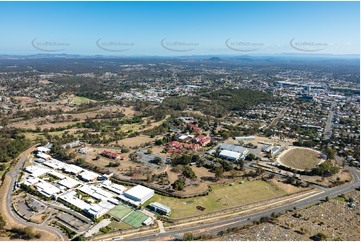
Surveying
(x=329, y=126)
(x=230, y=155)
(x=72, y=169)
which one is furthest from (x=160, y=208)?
(x=329, y=126)

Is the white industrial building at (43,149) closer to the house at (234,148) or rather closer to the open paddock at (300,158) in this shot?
the house at (234,148)

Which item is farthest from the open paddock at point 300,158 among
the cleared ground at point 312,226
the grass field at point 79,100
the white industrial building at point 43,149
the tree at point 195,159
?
the grass field at point 79,100

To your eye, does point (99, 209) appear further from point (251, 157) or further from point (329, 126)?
point (329, 126)

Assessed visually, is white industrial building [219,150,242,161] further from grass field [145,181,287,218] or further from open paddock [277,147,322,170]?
grass field [145,181,287,218]

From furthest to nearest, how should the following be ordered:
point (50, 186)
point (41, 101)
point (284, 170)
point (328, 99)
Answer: point (328, 99), point (41, 101), point (284, 170), point (50, 186)

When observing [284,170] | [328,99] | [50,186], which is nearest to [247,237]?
[284,170]

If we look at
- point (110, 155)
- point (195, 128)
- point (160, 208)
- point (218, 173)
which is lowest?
point (160, 208)

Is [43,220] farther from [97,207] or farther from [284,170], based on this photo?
[284,170]
